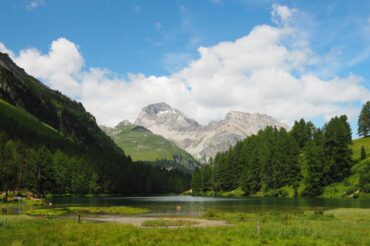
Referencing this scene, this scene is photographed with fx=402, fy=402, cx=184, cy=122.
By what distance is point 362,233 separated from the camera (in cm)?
4028

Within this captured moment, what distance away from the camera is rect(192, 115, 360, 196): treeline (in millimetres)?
142500

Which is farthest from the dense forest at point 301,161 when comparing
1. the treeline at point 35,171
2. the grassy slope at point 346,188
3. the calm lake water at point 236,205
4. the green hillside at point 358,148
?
the treeline at point 35,171

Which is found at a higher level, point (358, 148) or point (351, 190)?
point (358, 148)

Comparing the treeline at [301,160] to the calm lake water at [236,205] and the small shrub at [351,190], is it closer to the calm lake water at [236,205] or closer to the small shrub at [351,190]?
the small shrub at [351,190]

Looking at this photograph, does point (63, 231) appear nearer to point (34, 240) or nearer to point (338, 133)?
point (34, 240)

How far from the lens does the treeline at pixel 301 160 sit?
468 feet

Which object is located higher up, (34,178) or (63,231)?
(34,178)

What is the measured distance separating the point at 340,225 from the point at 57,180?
15259 centimetres

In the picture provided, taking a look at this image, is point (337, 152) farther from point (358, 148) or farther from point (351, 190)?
point (358, 148)

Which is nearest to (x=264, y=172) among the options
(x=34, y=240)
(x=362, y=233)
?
(x=362, y=233)

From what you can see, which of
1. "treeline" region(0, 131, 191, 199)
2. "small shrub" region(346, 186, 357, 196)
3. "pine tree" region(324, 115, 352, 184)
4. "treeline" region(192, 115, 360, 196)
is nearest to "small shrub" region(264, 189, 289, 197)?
"treeline" region(192, 115, 360, 196)

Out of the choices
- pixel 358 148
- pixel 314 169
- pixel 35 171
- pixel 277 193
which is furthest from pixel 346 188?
pixel 35 171

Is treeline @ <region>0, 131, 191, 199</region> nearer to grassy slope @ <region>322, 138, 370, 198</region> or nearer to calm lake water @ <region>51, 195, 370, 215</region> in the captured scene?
calm lake water @ <region>51, 195, 370, 215</region>

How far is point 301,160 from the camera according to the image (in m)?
162
